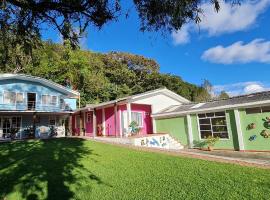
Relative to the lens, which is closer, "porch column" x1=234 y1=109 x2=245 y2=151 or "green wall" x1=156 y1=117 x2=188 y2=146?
"porch column" x1=234 y1=109 x2=245 y2=151

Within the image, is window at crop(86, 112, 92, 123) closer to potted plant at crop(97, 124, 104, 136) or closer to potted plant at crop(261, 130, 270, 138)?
potted plant at crop(97, 124, 104, 136)

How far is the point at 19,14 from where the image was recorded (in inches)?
238

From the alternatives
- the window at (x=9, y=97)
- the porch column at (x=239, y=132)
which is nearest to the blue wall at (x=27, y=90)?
the window at (x=9, y=97)

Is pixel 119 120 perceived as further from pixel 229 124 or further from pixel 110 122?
pixel 229 124

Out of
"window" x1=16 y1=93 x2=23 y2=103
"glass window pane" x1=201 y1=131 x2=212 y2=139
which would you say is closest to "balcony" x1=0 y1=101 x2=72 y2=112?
"window" x1=16 y1=93 x2=23 y2=103

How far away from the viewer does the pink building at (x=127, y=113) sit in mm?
20891

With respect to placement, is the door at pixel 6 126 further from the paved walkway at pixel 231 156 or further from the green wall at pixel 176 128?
the green wall at pixel 176 128

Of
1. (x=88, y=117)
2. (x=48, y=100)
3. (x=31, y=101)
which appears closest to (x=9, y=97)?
(x=31, y=101)

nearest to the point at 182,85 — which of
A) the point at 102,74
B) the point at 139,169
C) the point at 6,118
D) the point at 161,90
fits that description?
the point at 102,74

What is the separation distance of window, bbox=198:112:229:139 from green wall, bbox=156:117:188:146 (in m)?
1.63

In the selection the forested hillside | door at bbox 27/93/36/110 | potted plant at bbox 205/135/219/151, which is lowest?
potted plant at bbox 205/135/219/151

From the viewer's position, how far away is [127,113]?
20.3 metres

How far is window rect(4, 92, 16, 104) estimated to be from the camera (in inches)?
969

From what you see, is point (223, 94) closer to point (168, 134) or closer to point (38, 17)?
point (168, 134)
